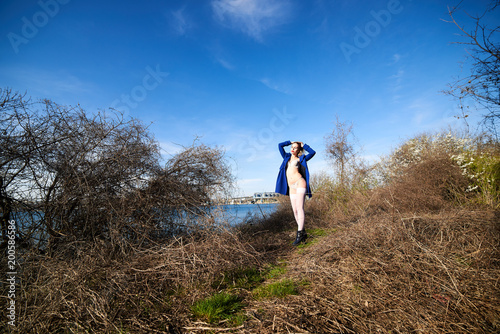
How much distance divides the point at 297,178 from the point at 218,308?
4373mm

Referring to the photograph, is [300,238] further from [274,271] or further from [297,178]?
[274,271]

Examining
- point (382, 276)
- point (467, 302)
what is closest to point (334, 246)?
point (382, 276)

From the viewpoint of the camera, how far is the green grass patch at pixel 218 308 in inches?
107

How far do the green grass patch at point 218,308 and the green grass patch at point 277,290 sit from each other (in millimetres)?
374

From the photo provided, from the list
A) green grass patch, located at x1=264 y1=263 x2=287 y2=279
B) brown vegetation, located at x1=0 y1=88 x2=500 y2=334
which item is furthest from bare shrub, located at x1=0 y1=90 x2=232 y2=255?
green grass patch, located at x1=264 y1=263 x2=287 y2=279

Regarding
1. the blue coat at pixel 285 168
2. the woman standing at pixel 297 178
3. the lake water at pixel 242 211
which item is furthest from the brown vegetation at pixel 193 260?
the blue coat at pixel 285 168

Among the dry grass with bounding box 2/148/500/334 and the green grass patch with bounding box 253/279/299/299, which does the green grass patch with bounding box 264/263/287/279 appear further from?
the green grass patch with bounding box 253/279/299/299

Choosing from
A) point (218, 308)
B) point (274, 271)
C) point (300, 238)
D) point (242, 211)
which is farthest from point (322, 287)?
point (242, 211)

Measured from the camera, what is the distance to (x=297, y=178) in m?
6.64

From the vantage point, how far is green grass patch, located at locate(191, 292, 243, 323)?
273 cm

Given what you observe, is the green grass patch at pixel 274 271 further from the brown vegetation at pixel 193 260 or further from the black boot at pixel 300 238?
the black boot at pixel 300 238

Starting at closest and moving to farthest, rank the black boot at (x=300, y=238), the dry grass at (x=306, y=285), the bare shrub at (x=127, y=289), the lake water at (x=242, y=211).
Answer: the dry grass at (x=306, y=285) → the bare shrub at (x=127, y=289) → the lake water at (x=242, y=211) → the black boot at (x=300, y=238)

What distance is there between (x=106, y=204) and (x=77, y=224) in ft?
2.32

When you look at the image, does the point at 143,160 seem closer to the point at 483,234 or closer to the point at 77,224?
the point at 77,224
